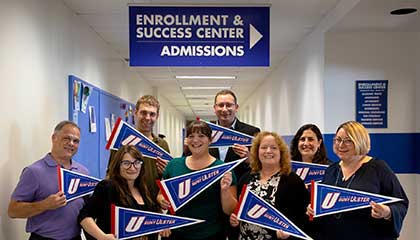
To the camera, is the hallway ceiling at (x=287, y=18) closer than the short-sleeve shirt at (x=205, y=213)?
No

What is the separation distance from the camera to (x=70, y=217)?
2.66m

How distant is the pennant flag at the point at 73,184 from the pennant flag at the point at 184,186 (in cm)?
45

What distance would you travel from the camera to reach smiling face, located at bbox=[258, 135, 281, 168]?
8.73 ft

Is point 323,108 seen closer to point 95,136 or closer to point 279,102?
point 95,136

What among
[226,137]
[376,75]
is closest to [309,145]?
[226,137]

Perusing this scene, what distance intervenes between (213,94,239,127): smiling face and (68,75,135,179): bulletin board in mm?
1800

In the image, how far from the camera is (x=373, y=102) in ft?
16.1

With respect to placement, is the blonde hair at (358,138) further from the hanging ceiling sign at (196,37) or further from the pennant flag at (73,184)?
the pennant flag at (73,184)

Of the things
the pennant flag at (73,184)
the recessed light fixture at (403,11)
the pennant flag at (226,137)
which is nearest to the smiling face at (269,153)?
the pennant flag at (226,137)

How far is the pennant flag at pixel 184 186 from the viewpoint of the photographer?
259 centimetres

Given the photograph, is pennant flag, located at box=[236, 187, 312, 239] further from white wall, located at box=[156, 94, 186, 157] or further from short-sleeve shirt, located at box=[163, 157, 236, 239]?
white wall, located at box=[156, 94, 186, 157]

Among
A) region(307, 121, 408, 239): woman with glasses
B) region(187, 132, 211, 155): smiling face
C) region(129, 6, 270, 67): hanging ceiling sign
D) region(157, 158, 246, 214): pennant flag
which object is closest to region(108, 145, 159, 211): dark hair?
region(157, 158, 246, 214): pennant flag

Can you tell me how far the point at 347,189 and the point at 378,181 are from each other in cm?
22

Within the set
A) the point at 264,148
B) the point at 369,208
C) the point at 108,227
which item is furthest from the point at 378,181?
Result: the point at 108,227
